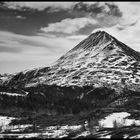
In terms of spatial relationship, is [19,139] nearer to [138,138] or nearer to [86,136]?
[86,136]

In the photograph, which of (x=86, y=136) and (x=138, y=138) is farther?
(x=86, y=136)

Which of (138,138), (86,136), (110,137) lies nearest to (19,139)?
(86,136)

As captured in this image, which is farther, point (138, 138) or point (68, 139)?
point (68, 139)

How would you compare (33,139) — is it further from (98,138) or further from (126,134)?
(126,134)

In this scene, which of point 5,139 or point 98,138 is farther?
point 5,139

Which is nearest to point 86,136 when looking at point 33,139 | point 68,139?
point 68,139

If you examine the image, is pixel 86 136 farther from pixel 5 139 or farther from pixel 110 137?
pixel 5 139

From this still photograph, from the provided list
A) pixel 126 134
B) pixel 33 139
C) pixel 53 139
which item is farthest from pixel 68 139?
pixel 126 134
